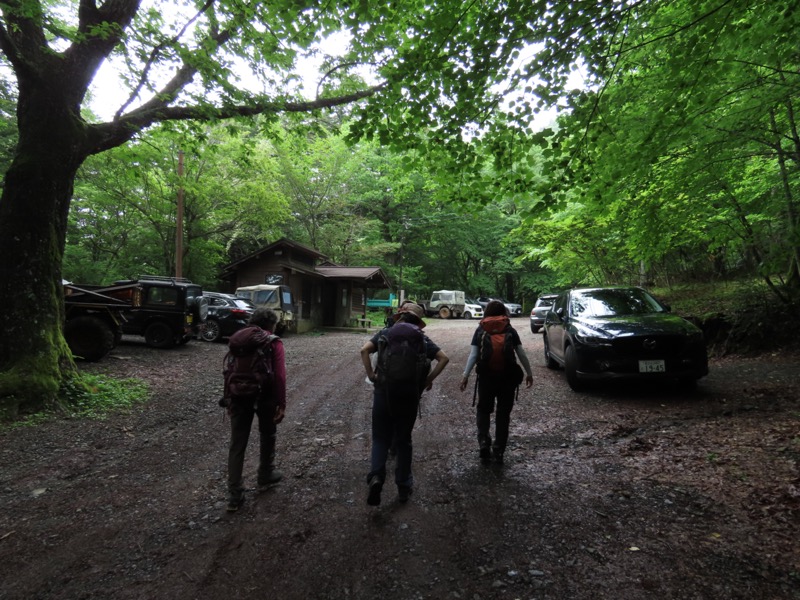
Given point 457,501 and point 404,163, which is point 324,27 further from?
point 457,501

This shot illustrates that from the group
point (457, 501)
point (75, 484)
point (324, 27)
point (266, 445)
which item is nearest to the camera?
Answer: point (457, 501)

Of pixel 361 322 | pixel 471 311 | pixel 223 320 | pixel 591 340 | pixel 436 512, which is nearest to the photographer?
pixel 436 512

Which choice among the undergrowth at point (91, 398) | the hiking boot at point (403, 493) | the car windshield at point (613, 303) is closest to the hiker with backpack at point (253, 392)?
the hiking boot at point (403, 493)

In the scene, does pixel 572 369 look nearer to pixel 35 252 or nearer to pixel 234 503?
pixel 234 503

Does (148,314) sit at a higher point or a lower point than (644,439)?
higher

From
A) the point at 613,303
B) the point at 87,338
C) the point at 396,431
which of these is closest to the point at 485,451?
the point at 396,431

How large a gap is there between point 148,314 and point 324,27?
10.6 m

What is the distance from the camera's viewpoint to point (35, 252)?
6340mm

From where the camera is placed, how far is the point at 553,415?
18.7 ft

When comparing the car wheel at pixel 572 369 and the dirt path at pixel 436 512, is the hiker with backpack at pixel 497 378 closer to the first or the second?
the dirt path at pixel 436 512

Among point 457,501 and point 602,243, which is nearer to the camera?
point 457,501

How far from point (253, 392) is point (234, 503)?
34.7 inches

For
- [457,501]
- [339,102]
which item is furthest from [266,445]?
[339,102]

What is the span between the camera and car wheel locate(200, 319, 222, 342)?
14898 millimetres
